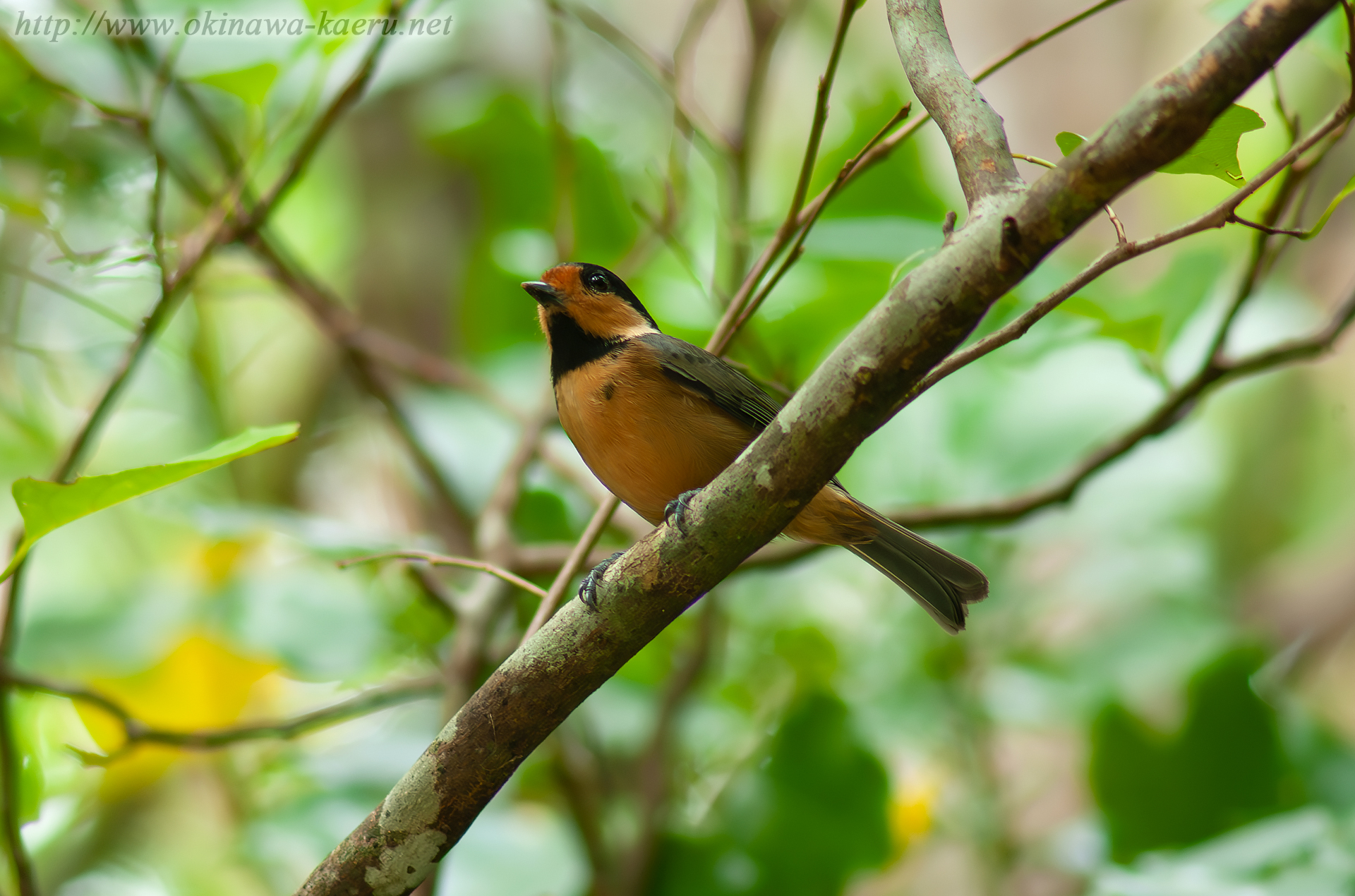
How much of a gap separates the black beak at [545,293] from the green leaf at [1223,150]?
1810 mm

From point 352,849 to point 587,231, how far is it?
8.84 feet

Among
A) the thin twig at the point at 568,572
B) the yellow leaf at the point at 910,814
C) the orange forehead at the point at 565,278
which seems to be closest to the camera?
the thin twig at the point at 568,572

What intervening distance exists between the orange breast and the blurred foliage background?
0.21 m

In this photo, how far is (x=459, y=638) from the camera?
280 centimetres

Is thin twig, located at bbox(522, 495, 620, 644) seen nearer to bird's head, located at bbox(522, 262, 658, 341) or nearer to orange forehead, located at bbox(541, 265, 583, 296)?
bird's head, located at bbox(522, 262, 658, 341)

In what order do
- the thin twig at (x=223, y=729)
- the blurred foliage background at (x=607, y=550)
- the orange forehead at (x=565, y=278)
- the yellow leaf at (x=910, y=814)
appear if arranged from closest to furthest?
the thin twig at (x=223, y=729) → the blurred foliage background at (x=607, y=550) → the orange forehead at (x=565, y=278) → the yellow leaf at (x=910, y=814)

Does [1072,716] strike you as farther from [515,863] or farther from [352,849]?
[352,849]

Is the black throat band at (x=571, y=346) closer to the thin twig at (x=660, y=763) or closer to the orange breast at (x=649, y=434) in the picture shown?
the orange breast at (x=649, y=434)

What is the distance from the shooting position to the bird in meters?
2.60

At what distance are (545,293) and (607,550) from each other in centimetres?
77

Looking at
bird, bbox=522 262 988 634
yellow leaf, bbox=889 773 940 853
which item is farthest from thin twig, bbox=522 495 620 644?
yellow leaf, bbox=889 773 940 853

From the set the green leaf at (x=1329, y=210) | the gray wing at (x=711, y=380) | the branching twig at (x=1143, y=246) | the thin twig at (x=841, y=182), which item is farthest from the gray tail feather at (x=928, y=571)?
the green leaf at (x=1329, y=210)

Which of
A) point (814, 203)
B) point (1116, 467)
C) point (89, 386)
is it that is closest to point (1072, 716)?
point (1116, 467)

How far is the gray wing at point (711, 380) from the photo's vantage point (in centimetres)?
266
